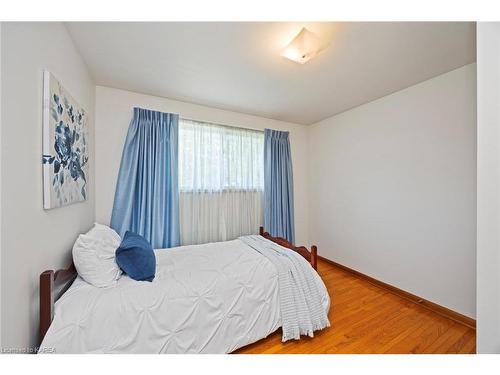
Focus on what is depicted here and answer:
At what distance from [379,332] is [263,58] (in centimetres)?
258

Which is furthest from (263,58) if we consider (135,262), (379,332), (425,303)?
(425,303)

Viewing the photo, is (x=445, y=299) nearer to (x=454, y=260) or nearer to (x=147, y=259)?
(x=454, y=260)

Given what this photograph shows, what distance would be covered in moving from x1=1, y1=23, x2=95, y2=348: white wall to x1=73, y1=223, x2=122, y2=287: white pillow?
0.12 metres

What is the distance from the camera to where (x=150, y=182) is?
2383mm

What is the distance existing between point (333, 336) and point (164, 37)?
272 centimetres

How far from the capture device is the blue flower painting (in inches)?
45.0

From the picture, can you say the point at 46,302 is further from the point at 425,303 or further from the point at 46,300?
the point at 425,303

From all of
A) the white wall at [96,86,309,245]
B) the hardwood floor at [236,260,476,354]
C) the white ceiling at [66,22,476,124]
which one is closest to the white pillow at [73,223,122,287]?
the white wall at [96,86,309,245]

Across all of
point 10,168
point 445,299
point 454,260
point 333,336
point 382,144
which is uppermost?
point 382,144

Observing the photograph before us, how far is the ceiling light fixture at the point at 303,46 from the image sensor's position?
1455mm

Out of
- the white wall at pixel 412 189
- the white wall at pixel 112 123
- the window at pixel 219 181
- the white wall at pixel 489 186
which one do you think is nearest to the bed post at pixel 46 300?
the white wall at pixel 112 123

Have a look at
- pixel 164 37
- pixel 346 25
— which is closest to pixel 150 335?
pixel 164 37

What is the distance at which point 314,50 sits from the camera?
1544 millimetres

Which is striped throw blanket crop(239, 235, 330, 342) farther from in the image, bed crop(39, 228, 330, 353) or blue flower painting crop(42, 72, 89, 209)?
blue flower painting crop(42, 72, 89, 209)
